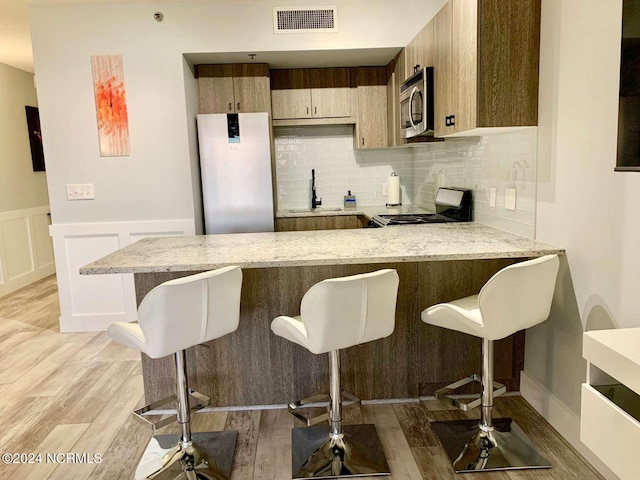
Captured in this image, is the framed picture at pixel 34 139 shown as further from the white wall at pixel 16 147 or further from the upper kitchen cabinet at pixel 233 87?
the upper kitchen cabinet at pixel 233 87

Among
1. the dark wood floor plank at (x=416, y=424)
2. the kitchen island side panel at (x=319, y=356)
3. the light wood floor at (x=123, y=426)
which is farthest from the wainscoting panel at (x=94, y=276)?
the dark wood floor plank at (x=416, y=424)

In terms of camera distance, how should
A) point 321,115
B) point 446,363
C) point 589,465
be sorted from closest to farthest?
point 589,465 → point 446,363 → point 321,115

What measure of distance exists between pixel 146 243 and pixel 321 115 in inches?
92.0

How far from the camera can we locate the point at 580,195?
2051mm

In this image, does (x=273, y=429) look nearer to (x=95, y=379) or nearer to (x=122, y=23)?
(x=95, y=379)

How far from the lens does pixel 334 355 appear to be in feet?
6.66

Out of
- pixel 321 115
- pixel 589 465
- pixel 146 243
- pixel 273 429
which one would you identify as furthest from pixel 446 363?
pixel 321 115

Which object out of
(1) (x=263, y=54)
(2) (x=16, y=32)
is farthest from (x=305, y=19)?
(2) (x=16, y=32)

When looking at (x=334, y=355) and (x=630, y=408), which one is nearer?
(x=630, y=408)

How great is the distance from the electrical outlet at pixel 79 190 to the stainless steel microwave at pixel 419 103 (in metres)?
2.52

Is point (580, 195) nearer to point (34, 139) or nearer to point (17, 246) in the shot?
point (17, 246)

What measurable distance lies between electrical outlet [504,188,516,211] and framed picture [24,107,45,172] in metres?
A: 5.78

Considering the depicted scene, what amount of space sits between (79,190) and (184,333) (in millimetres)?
2567

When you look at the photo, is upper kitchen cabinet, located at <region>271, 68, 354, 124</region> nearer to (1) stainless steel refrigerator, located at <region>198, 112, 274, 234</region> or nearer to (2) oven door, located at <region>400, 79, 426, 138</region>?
(1) stainless steel refrigerator, located at <region>198, 112, 274, 234</region>
